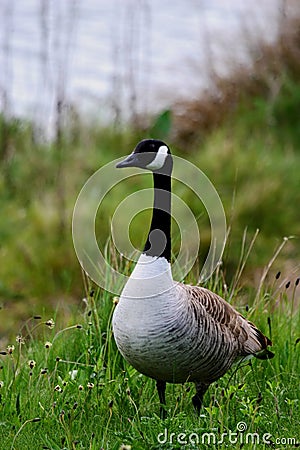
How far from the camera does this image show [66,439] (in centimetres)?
319

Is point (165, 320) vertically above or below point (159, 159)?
below

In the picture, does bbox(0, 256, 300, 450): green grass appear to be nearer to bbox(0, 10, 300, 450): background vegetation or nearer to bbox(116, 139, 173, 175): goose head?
bbox(0, 10, 300, 450): background vegetation

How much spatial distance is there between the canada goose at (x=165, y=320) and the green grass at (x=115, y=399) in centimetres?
15

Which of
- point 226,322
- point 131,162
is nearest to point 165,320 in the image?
point 226,322

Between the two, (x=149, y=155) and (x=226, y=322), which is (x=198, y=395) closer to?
(x=226, y=322)

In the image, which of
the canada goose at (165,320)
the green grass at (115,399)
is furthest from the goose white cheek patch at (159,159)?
the green grass at (115,399)

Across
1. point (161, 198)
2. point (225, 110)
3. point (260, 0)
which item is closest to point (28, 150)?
point (225, 110)

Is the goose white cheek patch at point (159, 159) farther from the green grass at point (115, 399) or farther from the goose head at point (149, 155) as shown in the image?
the green grass at point (115, 399)

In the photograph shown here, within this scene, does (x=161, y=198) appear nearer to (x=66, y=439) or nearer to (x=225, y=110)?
(x=66, y=439)

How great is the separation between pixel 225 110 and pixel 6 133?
2945 millimetres

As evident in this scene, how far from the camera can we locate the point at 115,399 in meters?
3.52

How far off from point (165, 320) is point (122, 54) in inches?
335

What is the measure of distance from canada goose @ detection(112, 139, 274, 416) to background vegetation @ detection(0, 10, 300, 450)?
17 centimetres

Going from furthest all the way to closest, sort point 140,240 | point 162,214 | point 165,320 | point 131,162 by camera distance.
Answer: point 140,240
point 162,214
point 131,162
point 165,320
